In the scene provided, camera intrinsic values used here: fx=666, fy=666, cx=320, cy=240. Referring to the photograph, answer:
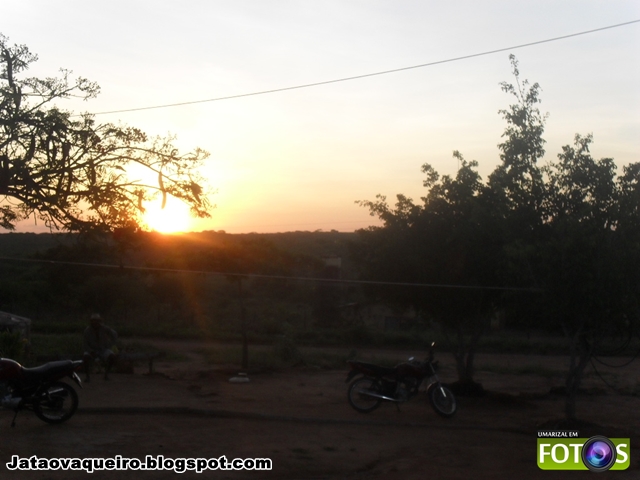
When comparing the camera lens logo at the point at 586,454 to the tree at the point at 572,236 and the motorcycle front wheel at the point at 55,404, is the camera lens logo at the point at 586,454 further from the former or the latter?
the motorcycle front wheel at the point at 55,404

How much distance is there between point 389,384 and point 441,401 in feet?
3.30

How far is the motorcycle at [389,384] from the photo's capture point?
40.5 feet

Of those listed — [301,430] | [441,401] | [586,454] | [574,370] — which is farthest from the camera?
[441,401]

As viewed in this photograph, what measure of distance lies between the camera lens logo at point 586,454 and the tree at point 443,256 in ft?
16.7

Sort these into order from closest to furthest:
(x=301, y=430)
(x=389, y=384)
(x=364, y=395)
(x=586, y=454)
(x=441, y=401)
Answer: (x=586, y=454) → (x=301, y=430) → (x=441, y=401) → (x=364, y=395) → (x=389, y=384)

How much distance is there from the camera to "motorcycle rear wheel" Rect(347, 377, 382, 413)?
12367 millimetres

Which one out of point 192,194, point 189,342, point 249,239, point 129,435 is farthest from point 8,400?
point 189,342

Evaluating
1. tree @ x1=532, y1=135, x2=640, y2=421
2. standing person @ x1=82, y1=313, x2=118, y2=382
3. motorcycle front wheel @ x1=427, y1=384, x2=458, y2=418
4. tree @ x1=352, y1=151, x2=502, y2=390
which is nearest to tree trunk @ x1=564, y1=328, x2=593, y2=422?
tree @ x1=532, y1=135, x2=640, y2=421

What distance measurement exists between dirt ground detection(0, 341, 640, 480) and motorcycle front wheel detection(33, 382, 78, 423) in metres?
0.15

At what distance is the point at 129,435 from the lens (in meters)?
8.95

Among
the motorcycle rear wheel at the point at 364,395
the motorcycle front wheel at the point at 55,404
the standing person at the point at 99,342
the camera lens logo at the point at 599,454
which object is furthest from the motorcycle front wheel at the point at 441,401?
the standing person at the point at 99,342

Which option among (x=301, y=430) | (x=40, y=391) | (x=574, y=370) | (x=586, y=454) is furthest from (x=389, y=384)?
(x=40, y=391)

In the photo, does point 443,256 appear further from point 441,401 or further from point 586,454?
point 586,454

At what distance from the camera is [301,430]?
10117mm
